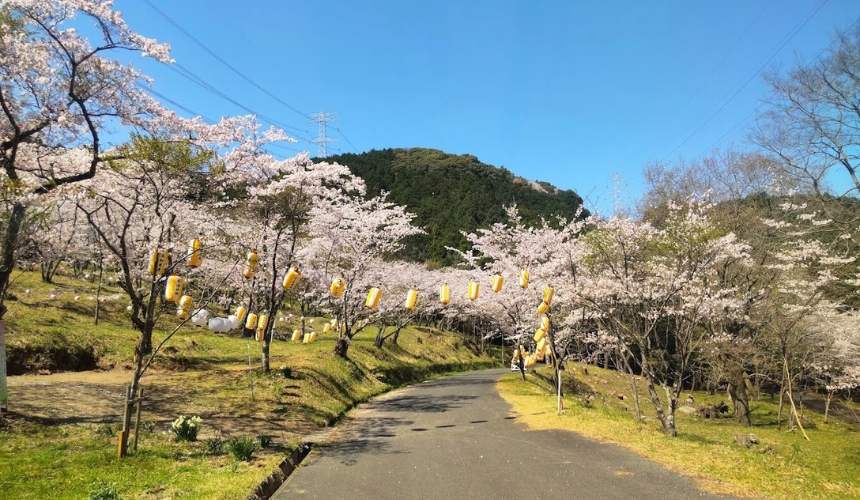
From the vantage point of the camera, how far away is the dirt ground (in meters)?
9.73

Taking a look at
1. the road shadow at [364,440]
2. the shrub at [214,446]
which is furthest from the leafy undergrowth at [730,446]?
the shrub at [214,446]

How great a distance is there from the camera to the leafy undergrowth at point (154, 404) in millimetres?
6367

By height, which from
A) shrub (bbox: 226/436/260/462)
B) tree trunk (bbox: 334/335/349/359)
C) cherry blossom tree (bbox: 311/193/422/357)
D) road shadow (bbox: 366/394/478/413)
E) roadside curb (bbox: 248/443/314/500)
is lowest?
road shadow (bbox: 366/394/478/413)

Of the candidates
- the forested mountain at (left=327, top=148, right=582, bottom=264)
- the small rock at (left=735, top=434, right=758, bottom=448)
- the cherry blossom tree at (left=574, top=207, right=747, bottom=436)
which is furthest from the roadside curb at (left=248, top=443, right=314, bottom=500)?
the forested mountain at (left=327, top=148, right=582, bottom=264)

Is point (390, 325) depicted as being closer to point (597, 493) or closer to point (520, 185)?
point (597, 493)

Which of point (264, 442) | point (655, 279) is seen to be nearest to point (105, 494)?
point (264, 442)

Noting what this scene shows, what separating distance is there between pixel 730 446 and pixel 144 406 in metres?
13.5

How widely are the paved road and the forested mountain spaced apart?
135ft

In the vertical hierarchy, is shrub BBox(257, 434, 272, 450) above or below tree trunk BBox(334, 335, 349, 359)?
below

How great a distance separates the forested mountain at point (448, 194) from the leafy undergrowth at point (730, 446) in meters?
30.3

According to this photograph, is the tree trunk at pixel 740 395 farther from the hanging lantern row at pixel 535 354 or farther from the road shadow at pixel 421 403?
the road shadow at pixel 421 403

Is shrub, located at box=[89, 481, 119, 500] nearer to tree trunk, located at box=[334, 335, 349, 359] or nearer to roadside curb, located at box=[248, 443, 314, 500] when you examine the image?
roadside curb, located at box=[248, 443, 314, 500]

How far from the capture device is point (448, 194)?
→ 3179 inches

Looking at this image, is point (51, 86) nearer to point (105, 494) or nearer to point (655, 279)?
point (105, 494)
